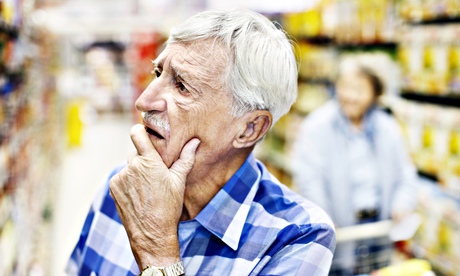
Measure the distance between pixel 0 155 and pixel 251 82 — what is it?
129 centimetres

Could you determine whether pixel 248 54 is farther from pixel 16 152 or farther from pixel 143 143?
pixel 16 152

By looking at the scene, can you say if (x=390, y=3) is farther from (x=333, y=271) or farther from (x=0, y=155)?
(x=0, y=155)

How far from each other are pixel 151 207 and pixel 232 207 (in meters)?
0.25

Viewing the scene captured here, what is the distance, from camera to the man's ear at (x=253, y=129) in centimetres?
139

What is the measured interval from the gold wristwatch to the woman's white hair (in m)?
0.42

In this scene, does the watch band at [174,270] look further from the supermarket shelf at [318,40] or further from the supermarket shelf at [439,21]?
the supermarket shelf at [318,40]

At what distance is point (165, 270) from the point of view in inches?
48.2

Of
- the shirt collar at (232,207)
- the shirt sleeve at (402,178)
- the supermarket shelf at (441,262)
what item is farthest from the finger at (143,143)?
the supermarket shelf at (441,262)

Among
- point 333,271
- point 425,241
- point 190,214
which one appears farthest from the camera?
point 425,241

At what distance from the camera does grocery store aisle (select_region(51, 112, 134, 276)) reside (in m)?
5.12

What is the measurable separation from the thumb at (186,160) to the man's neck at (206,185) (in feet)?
0.34

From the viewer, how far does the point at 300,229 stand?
4.27ft

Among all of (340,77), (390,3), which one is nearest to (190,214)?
(340,77)

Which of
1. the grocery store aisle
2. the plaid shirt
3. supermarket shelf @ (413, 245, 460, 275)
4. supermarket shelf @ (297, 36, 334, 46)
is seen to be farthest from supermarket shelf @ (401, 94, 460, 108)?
the plaid shirt
